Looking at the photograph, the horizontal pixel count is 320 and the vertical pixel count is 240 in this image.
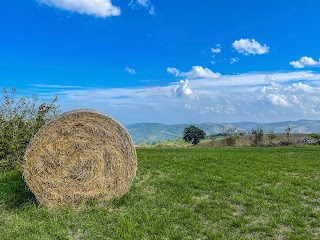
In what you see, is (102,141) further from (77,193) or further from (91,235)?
(91,235)

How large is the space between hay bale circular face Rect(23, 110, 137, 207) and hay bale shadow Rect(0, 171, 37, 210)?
832mm

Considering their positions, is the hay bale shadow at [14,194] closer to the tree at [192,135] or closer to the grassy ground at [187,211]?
the grassy ground at [187,211]

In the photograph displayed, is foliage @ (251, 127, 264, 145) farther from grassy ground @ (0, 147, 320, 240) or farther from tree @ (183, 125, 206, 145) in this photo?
tree @ (183, 125, 206, 145)

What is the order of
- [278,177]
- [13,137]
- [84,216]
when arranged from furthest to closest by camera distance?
[13,137], [278,177], [84,216]

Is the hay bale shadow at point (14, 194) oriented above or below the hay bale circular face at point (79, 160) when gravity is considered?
below

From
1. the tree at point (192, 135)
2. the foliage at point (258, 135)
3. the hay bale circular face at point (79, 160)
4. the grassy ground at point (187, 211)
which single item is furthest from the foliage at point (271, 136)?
the tree at point (192, 135)

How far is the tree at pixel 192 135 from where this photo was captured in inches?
3408

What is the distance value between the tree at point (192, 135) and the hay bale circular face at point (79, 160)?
75966 millimetres

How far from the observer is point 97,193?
9.87 meters

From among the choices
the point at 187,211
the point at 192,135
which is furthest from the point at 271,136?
the point at 192,135

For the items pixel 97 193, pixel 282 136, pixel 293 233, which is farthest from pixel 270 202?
pixel 282 136

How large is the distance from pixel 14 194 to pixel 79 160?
2.45m

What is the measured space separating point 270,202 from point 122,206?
4358 millimetres

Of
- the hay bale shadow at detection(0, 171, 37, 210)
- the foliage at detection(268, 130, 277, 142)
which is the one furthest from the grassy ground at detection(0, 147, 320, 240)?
the foliage at detection(268, 130, 277, 142)
